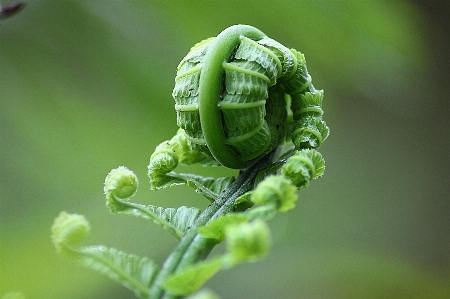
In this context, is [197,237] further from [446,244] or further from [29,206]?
[446,244]

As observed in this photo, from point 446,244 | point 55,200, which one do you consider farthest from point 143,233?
point 446,244

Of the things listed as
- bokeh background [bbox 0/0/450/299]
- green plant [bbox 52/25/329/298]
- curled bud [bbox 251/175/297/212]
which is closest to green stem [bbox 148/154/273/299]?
green plant [bbox 52/25/329/298]

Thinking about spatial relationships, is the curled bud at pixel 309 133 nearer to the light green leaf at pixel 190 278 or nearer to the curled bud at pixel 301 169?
the curled bud at pixel 301 169

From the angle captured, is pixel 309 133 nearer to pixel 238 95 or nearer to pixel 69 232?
pixel 238 95

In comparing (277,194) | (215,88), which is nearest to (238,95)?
(215,88)

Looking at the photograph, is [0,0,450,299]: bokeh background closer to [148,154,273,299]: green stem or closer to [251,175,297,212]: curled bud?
[148,154,273,299]: green stem
